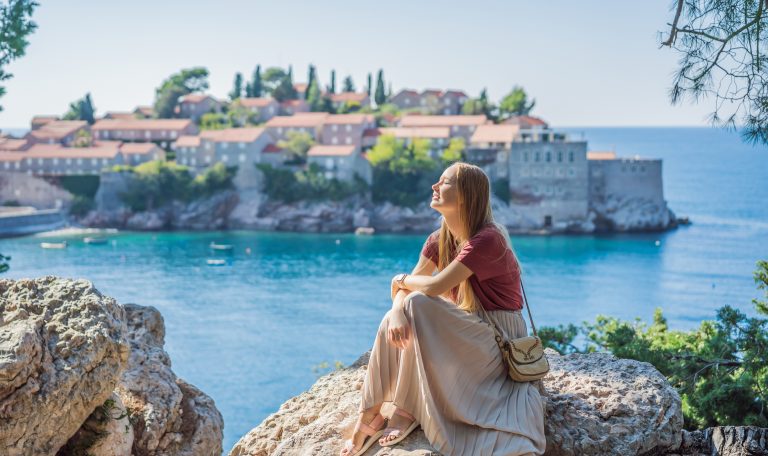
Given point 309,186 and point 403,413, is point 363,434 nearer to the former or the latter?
point 403,413

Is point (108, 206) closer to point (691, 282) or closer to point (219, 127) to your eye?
point (219, 127)

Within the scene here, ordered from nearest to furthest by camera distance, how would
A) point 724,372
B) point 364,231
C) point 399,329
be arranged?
point 399,329
point 724,372
point 364,231

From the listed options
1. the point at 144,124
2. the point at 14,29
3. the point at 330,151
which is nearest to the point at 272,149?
the point at 330,151

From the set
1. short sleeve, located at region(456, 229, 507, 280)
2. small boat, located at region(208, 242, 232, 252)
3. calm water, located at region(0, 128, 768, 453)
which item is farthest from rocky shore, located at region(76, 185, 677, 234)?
short sleeve, located at region(456, 229, 507, 280)

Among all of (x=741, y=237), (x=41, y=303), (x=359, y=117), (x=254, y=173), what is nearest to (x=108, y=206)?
(x=254, y=173)

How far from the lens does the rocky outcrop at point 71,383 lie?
3.12 m

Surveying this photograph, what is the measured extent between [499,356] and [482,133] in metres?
47.7

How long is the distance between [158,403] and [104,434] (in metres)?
0.46

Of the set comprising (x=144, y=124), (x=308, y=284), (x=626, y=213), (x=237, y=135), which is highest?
(x=144, y=124)

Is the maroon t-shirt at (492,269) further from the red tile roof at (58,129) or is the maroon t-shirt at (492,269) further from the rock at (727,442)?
the red tile roof at (58,129)

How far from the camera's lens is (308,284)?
111 ft

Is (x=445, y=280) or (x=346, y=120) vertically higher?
(x=346, y=120)

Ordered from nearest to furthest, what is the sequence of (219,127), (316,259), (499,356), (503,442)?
(503,442) < (499,356) < (316,259) < (219,127)

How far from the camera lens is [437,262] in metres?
3.48
